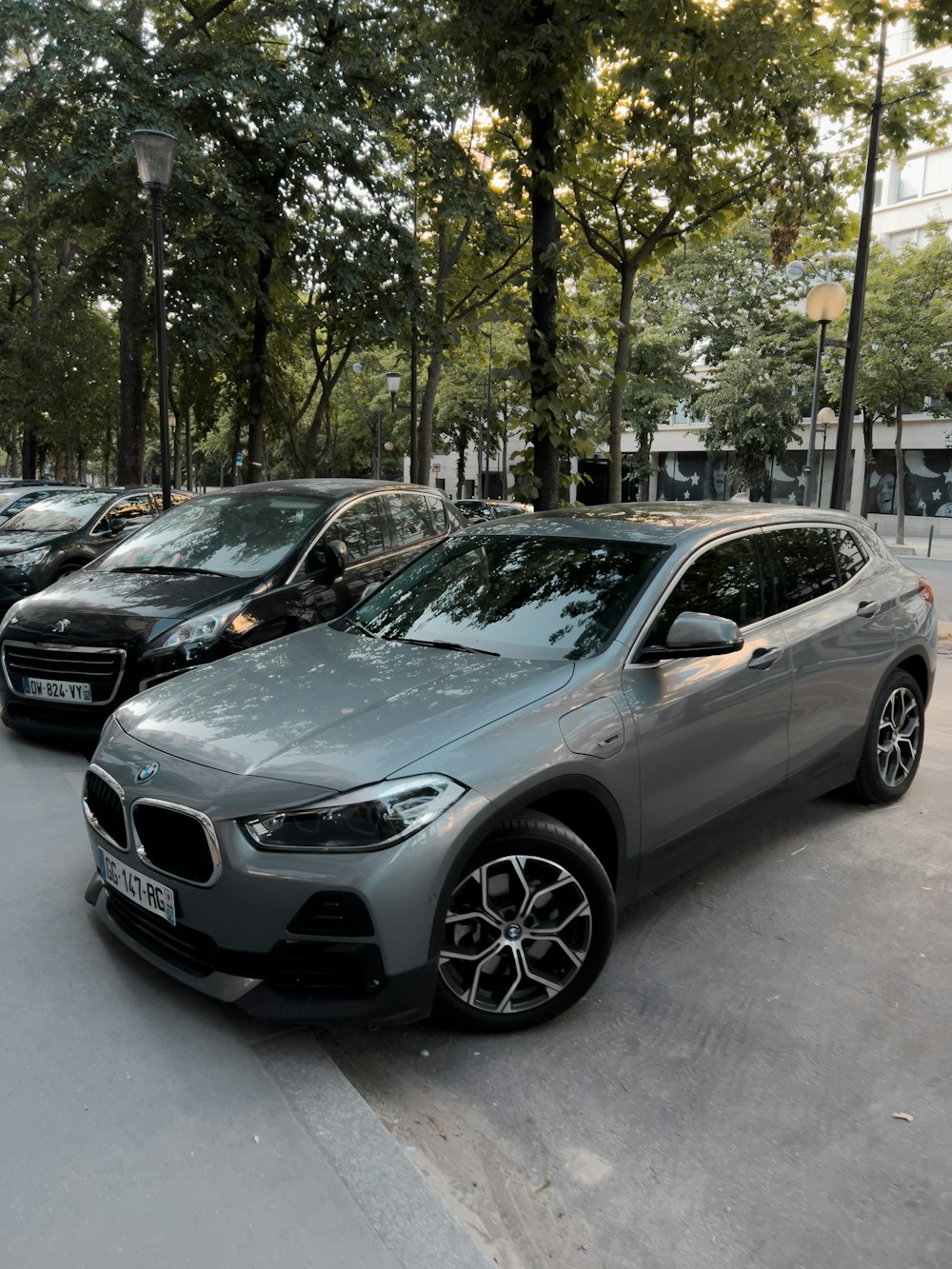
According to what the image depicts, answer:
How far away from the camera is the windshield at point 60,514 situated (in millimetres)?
11453

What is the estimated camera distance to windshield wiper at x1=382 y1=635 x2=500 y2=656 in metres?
3.69

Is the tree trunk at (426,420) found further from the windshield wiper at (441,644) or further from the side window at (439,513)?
the windshield wiper at (441,644)

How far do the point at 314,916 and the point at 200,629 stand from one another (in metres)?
3.56

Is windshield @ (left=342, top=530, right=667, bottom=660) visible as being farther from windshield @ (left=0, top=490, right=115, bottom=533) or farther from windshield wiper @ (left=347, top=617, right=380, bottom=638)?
windshield @ (left=0, top=490, right=115, bottom=533)

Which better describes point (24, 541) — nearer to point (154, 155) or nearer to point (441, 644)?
point (154, 155)

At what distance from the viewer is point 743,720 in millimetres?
3898

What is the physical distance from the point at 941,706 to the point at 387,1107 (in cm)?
A: 677

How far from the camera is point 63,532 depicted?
36.7 feet

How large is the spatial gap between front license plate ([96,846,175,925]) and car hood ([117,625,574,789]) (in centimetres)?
40

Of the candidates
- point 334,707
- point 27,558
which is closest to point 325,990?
point 334,707

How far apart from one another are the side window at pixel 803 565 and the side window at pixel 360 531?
3387mm

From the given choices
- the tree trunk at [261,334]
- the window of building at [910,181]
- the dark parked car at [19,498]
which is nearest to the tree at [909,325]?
the window of building at [910,181]

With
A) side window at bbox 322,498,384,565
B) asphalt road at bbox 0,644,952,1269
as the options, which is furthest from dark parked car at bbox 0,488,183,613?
asphalt road at bbox 0,644,952,1269

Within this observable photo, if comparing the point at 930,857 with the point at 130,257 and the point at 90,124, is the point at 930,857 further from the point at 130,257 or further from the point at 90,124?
the point at 130,257
